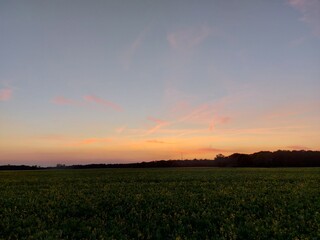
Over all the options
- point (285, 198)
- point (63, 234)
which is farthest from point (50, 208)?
point (285, 198)

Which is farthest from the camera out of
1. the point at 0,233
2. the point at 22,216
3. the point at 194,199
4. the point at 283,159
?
the point at 283,159

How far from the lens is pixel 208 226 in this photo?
13992 millimetres

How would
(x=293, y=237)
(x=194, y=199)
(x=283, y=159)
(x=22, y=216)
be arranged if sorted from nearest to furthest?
(x=293, y=237), (x=22, y=216), (x=194, y=199), (x=283, y=159)

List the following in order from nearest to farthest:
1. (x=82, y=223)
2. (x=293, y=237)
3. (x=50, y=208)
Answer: (x=293, y=237) → (x=82, y=223) → (x=50, y=208)

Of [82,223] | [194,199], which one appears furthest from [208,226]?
[194,199]

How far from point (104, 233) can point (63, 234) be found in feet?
5.40

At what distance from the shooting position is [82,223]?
572 inches

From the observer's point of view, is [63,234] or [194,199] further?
[194,199]

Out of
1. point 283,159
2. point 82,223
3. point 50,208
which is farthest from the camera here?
point 283,159

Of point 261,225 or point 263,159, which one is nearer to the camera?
point 261,225

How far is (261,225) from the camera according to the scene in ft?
45.8

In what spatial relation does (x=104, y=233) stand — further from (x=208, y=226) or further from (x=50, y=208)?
(x=50, y=208)

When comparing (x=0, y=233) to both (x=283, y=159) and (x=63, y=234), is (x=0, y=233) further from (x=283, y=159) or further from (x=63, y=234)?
(x=283, y=159)

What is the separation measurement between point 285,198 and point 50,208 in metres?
14.5
